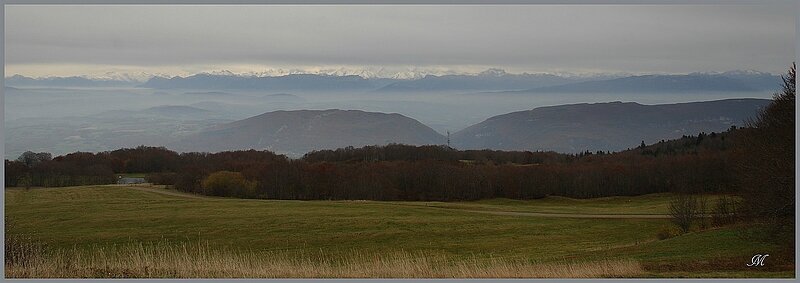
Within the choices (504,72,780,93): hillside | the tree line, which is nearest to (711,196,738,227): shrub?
the tree line

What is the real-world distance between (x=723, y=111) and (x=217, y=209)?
2186 cm

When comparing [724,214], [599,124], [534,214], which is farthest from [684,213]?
[534,214]

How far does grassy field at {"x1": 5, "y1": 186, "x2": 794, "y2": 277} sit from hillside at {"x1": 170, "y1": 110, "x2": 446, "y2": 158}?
152 inches

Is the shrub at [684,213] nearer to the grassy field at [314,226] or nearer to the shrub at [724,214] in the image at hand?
the shrub at [724,214]

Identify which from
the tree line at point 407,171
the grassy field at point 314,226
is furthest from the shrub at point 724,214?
the tree line at point 407,171

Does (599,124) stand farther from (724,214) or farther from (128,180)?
(128,180)

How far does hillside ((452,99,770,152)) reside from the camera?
78.5 ft

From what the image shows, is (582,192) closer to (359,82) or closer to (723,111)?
(723,111)

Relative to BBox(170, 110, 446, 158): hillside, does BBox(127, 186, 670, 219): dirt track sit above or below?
below

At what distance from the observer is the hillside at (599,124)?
23938 millimetres

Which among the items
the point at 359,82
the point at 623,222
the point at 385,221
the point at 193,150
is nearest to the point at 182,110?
the point at 193,150

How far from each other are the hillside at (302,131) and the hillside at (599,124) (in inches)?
89.3

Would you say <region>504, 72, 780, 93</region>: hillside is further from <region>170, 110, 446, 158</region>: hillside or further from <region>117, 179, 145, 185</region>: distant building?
<region>117, 179, 145, 185</region>: distant building

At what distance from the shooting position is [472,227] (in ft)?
99.8
